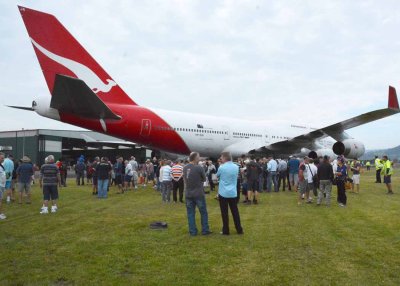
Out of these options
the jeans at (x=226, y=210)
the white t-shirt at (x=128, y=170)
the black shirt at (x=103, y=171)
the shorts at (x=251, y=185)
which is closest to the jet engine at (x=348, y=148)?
the shorts at (x=251, y=185)

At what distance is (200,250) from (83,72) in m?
13.6

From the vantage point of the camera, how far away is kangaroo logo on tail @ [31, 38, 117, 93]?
16.8m

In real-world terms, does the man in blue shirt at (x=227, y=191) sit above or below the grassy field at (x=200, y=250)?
above

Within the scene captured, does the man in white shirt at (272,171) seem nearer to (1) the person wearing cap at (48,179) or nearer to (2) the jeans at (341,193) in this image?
(2) the jeans at (341,193)

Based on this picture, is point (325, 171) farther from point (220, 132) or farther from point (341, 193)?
point (220, 132)

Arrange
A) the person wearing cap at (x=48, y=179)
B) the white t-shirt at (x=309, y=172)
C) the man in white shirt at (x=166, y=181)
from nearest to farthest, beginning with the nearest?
the person wearing cap at (x=48, y=179) < the white t-shirt at (x=309, y=172) < the man in white shirt at (x=166, y=181)

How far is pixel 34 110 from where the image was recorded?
638 inches

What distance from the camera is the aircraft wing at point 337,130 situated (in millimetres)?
20578

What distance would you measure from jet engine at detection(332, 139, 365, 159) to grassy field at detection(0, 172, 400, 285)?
45.0 ft

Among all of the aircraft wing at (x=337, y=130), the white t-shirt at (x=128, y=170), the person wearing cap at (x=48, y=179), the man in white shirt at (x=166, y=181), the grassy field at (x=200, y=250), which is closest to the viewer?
the grassy field at (x=200, y=250)

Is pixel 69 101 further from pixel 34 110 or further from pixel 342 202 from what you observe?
pixel 342 202

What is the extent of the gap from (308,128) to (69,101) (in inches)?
841

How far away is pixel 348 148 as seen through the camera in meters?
24.3

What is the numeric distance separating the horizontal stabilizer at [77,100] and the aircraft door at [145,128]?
2.00 m
